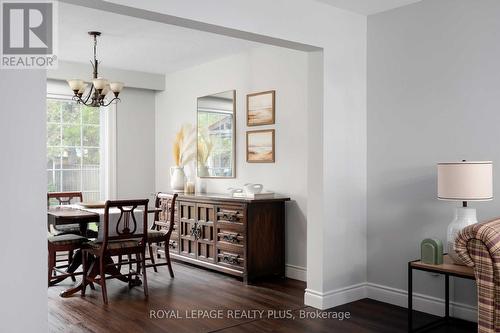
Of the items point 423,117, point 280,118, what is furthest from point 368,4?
point 280,118

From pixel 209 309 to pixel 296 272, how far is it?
1.27 metres

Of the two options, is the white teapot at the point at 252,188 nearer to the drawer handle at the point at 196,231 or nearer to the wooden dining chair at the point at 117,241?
the drawer handle at the point at 196,231

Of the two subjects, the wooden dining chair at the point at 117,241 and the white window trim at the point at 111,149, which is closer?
the wooden dining chair at the point at 117,241

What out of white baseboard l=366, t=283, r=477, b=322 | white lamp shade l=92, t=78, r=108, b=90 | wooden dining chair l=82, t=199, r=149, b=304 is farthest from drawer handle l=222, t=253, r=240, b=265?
white lamp shade l=92, t=78, r=108, b=90

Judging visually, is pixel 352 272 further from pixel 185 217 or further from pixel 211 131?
pixel 211 131

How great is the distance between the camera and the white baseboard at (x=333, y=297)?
387cm

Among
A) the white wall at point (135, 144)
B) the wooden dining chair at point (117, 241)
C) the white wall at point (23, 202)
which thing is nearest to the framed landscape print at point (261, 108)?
the wooden dining chair at point (117, 241)

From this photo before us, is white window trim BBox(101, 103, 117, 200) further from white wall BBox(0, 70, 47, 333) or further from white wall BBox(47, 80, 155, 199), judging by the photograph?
white wall BBox(0, 70, 47, 333)

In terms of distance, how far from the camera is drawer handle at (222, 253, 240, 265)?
482 cm

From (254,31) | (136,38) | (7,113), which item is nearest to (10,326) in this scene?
(7,113)

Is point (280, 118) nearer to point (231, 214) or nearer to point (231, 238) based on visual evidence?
point (231, 214)

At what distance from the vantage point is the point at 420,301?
3801 mm

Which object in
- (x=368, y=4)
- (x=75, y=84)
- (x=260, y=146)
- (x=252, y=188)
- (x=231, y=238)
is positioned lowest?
(x=231, y=238)

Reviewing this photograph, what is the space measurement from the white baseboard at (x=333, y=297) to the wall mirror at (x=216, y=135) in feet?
6.75
